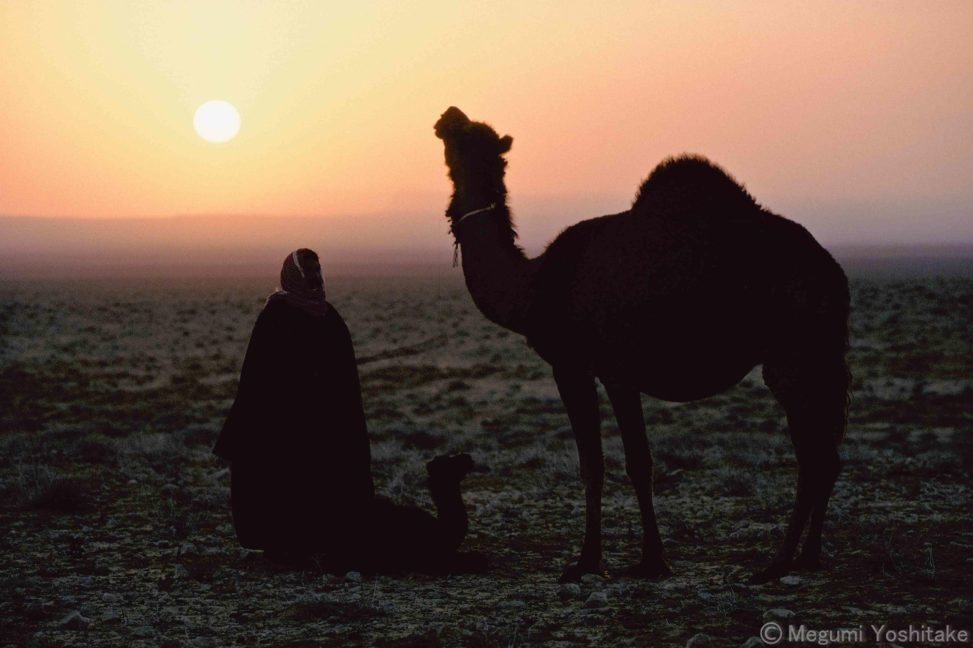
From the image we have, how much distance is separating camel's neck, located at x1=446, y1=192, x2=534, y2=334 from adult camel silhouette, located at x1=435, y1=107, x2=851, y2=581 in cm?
1

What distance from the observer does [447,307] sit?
70.2 m

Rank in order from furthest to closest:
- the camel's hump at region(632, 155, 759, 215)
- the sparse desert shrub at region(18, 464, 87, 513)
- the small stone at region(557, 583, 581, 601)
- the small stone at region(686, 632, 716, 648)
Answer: the sparse desert shrub at region(18, 464, 87, 513), the camel's hump at region(632, 155, 759, 215), the small stone at region(557, 583, 581, 601), the small stone at region(686, 632, 716, 648)

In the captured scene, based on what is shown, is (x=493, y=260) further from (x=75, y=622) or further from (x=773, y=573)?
(x=75, y=622)

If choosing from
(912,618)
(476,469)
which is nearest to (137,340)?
(476,469)

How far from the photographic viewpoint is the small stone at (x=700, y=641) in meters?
5.76

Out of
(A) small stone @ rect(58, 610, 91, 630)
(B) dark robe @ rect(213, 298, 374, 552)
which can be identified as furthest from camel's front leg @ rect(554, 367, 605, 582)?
(A) small stone @ rect(58, 610, 91, 630)

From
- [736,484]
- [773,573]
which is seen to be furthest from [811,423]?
[736,484]

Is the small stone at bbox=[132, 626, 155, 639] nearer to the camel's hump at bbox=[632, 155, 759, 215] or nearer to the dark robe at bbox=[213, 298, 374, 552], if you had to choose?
the dark robe at bbox=[213, 298, 374, 552]

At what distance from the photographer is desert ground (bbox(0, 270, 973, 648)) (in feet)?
21.2

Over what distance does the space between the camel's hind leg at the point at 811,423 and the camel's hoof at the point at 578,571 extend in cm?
111

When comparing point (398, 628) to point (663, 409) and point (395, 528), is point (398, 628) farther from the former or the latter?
point (663, 409)

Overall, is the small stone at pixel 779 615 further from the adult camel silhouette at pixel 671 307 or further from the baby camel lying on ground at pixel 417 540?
the baby camel lying on ground at pixel 417 540

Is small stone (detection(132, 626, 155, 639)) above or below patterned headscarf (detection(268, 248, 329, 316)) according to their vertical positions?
below

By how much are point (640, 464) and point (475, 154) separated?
2.59 meters
